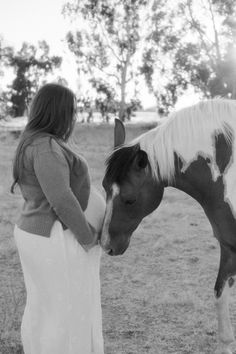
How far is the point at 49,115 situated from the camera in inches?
81.7

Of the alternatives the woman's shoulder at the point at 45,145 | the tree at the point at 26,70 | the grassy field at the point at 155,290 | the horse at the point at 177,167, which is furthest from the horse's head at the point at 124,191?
the tree at the point at 26,70

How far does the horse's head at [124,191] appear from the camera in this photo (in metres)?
2.43

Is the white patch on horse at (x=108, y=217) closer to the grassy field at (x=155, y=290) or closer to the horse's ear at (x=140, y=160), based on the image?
the horse's ear at (x=140, y=160)

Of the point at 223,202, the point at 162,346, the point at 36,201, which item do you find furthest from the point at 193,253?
the point at 36,201

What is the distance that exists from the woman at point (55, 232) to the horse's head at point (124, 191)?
174 mm

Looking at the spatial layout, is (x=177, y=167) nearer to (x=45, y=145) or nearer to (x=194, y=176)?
(x=194, y=176)

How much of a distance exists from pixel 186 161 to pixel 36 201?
93 cm

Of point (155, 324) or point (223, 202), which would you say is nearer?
point (223, 202)

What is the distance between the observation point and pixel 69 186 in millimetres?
2074

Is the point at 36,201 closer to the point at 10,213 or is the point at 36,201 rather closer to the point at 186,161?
the point at 186,161

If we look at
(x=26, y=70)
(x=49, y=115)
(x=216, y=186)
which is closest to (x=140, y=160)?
(x=216, y=186)

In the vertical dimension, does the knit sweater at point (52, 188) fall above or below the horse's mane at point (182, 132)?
below

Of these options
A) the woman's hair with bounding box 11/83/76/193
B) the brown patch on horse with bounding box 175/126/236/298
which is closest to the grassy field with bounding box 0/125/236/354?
the brown patch on horse with bounding box 175/126/236/298

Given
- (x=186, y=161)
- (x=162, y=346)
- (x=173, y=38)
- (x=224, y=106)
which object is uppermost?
(x=173, y=38)
